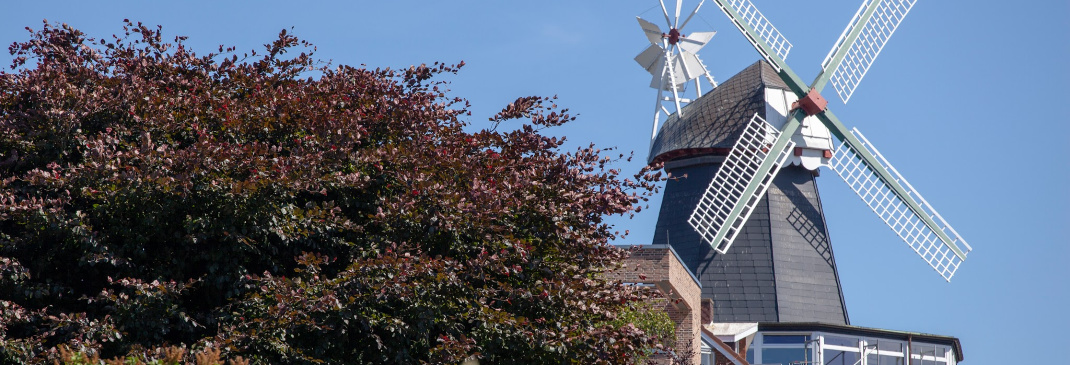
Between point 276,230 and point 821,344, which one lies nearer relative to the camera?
point 276,230

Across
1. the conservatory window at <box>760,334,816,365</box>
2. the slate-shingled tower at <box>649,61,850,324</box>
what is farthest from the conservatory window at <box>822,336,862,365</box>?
the slate-shingled tower at <box>649,61,850,324</box>

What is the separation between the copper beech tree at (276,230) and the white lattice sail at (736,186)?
22444mm

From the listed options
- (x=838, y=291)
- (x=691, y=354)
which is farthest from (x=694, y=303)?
(x=838, y=291)

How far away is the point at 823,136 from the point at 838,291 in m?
5.36

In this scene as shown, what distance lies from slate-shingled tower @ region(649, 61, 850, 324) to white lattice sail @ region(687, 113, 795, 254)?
0.53m

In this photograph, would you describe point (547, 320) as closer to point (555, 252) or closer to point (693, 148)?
point (555, 252)

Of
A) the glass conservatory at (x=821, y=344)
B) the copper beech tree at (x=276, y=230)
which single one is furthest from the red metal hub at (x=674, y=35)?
the copper beech tree at (x=276, y=230)

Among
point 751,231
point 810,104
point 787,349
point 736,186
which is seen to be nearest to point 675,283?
point 787,349

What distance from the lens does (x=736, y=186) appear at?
41594 mm

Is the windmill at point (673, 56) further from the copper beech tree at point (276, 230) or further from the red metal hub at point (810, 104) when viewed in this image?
the copper beech tree at point (276, 230)

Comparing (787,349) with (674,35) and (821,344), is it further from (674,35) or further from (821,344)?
(674,35)

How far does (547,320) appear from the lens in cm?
1584

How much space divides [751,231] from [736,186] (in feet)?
5.19

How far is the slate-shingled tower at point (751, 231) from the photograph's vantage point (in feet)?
131
